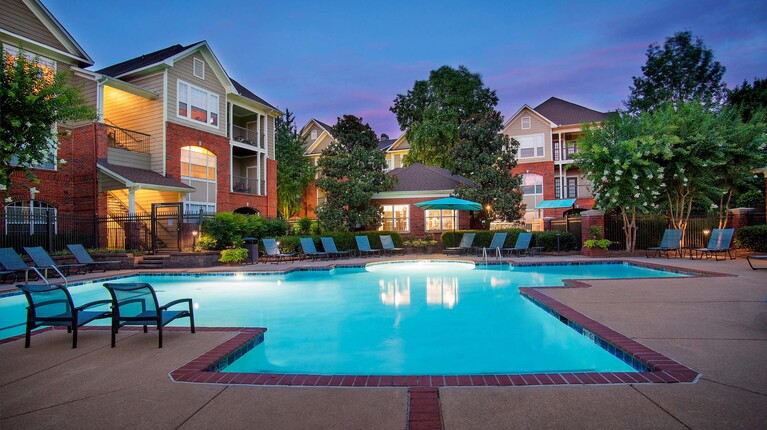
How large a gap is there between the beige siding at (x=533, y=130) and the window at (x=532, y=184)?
1.17m

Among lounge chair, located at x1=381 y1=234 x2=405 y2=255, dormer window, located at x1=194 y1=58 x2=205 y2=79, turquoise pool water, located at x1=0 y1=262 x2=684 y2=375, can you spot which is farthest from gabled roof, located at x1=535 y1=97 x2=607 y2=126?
dormer window, located at x1=194 y1=58 x2=205 y2=79

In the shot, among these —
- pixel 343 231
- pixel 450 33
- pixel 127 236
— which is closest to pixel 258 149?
pixel 343 231

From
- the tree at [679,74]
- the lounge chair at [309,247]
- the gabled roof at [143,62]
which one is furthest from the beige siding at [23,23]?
the tree at [679,74]

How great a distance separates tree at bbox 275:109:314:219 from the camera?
3381cm

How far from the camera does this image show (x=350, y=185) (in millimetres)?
21203

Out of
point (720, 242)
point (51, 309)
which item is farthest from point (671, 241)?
point (51, 309)

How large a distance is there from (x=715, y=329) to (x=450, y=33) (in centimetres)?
3059

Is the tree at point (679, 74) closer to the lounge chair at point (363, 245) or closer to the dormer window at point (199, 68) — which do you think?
the lounge chair at point (363, 245)

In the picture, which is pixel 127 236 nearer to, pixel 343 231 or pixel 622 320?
pixel 343 231

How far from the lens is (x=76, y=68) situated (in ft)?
57.5

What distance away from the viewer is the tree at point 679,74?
30938 millimetres

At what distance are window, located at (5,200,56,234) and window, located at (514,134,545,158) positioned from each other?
92.4ft

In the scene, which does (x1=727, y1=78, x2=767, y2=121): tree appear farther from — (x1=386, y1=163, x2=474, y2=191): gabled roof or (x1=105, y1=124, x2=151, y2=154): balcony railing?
(x1=105, y1=124, x2=151, y2=154): balcony railing

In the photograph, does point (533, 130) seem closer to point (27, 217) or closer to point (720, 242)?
point (720, 242)
